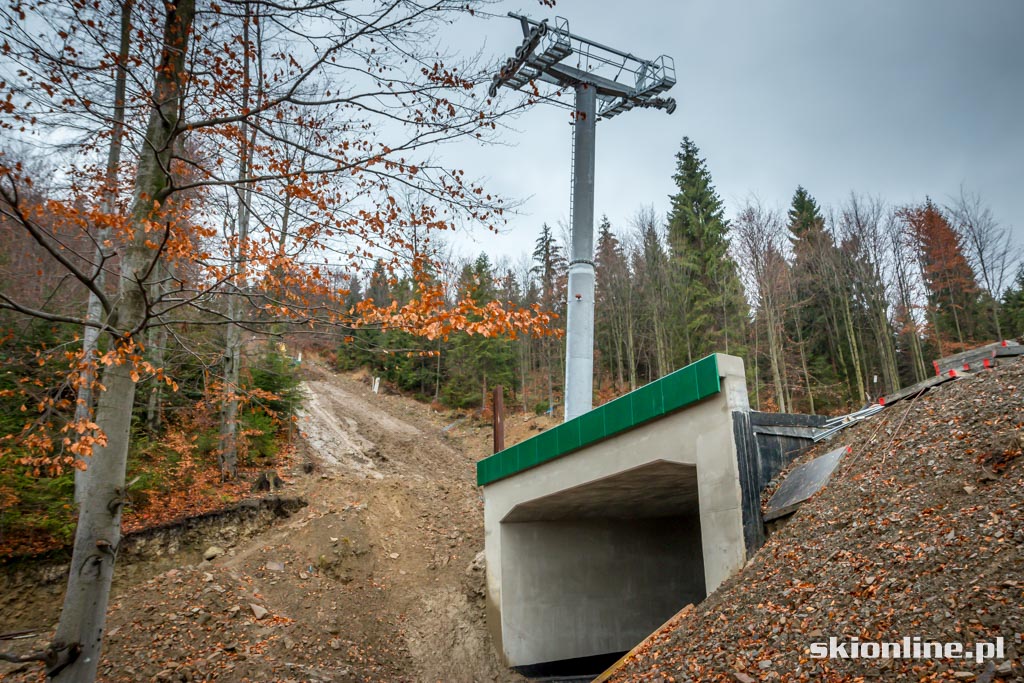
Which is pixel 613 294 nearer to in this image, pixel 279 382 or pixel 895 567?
pixel 279 382

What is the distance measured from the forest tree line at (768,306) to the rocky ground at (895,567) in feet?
51.7

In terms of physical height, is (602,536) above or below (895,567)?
above

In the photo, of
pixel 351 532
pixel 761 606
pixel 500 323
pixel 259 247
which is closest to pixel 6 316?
pixel 351 532

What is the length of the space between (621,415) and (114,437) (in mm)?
6979

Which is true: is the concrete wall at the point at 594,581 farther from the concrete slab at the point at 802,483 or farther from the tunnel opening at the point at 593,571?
the concrete slab at the point at 802,483

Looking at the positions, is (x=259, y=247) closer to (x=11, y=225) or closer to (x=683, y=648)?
(x=683, y=648)

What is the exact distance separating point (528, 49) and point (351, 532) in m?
13.0

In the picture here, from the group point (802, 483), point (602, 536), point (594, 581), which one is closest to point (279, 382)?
point (602, 536)

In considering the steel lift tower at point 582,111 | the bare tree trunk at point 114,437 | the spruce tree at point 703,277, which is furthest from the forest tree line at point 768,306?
the bare tree trunk at point 114,437

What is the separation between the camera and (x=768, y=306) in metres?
22.8

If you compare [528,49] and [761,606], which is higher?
[528,49]

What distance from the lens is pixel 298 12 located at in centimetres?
566

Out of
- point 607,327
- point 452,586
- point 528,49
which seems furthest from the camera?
point 607,327
